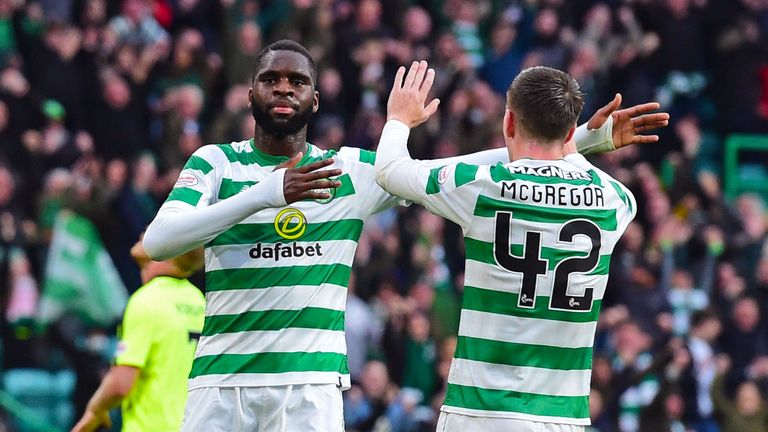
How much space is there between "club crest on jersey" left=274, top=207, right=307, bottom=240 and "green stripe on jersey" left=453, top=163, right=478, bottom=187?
79cm

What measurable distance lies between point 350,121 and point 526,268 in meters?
9.68

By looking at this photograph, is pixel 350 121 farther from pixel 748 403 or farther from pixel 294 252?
pixel 294 252

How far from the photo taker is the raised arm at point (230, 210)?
6.12 m

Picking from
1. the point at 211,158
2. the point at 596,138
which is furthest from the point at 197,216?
the point at 596,138

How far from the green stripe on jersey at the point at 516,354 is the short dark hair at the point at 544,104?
0.82 meters

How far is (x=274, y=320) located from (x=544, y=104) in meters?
1.43

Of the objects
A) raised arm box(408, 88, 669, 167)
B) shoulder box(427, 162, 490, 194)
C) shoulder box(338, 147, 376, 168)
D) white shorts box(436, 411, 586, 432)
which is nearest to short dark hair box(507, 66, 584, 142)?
shoulder box(427, 162, 490, 194)

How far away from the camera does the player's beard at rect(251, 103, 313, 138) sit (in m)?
6.72

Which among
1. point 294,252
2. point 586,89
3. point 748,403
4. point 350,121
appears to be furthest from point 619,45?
point 294,252

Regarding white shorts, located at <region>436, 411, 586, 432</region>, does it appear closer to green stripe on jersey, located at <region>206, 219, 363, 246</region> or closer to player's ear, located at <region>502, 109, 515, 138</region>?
green stripe on jersey, located at <region>206, 219, 363, 246</region>

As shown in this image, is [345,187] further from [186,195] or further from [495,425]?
[495,425]

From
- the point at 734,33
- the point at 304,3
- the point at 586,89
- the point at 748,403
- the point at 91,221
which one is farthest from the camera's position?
the point at 734,33

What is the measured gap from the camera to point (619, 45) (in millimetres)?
17547

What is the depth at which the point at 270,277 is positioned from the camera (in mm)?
6566
